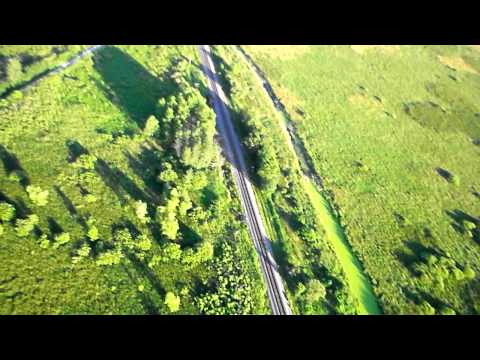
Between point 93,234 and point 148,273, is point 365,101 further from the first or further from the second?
point 93,234

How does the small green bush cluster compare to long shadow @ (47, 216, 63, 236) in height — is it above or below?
below

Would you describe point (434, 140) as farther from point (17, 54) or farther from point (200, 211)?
point (17, 54)

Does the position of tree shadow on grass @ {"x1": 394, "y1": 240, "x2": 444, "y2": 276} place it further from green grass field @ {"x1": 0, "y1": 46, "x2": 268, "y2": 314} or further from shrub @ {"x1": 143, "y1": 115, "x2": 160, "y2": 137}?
shrub @ {"x1": 143, "y1": 115, "x2": 160, "y2": 137}

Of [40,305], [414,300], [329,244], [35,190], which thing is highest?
[35,190]

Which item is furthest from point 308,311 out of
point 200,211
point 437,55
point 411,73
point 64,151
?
point 437,55

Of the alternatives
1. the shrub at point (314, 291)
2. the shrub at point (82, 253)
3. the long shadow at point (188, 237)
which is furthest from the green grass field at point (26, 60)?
the shrub at point (314, 291)

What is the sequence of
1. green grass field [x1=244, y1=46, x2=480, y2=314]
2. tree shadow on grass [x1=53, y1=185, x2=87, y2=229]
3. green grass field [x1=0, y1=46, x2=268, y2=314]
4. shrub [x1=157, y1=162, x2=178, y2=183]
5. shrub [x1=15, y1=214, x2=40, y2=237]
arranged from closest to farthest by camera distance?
green grass field [x1=0, y1=46, x2=268, y2=314], shrub [x1=15, y1=214, x2=40, y2=237], tree shadow on grass [x1=53, y1=185, x2=87, y2=229], shrub [x1=157, y1=162, x2=178, y2=183], green grass field [x1=244, y1=46, x2=480, y2=314]

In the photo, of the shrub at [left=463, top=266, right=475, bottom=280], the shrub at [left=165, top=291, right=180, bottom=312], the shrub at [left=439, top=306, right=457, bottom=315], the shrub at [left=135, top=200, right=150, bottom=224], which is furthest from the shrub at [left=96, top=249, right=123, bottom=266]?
the shrub at [left=463, top=266, right=475, bottom=280]
